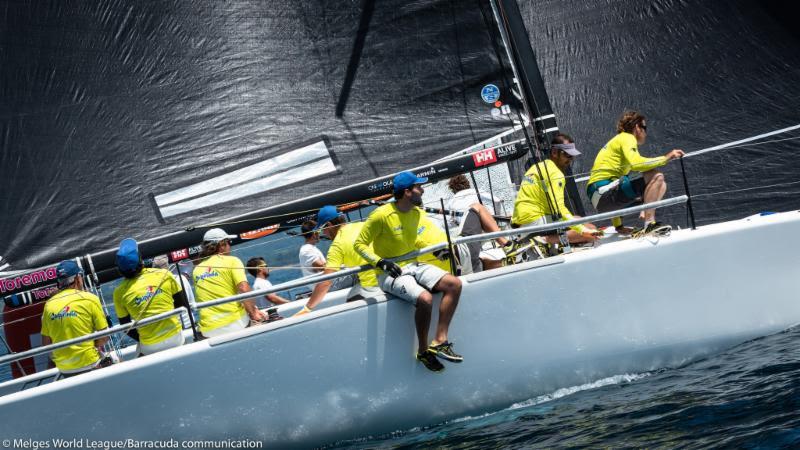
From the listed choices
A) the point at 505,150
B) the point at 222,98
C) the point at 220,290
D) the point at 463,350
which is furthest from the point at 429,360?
the point at 222,98

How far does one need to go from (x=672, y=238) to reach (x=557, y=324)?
86cm

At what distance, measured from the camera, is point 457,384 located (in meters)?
5.36

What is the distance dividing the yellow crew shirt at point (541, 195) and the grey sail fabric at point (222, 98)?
54 cm

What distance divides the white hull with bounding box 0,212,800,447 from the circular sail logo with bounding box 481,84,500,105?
1.42m

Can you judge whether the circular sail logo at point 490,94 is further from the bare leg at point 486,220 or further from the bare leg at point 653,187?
the bare leg at point 653,187

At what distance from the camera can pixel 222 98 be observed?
642 centimetres

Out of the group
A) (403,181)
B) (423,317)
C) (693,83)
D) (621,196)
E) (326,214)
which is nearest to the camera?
(423,317)

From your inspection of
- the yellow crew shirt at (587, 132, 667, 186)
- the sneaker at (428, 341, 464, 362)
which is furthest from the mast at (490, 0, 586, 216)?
the sneaker at (428, 341, 464, 362)

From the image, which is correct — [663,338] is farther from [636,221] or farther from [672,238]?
[636,221]

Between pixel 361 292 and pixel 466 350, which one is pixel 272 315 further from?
pixel 466 350

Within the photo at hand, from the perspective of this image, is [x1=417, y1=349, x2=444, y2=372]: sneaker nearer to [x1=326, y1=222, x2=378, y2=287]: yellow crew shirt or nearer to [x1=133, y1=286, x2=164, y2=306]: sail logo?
[x1=326, y1=222, x2=378, y2=287]: yellow crew shirt

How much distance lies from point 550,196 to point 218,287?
2.18 m

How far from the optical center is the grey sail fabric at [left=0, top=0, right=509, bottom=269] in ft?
20.5

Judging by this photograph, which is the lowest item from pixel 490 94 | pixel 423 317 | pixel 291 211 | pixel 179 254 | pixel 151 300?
pixel 423 317
